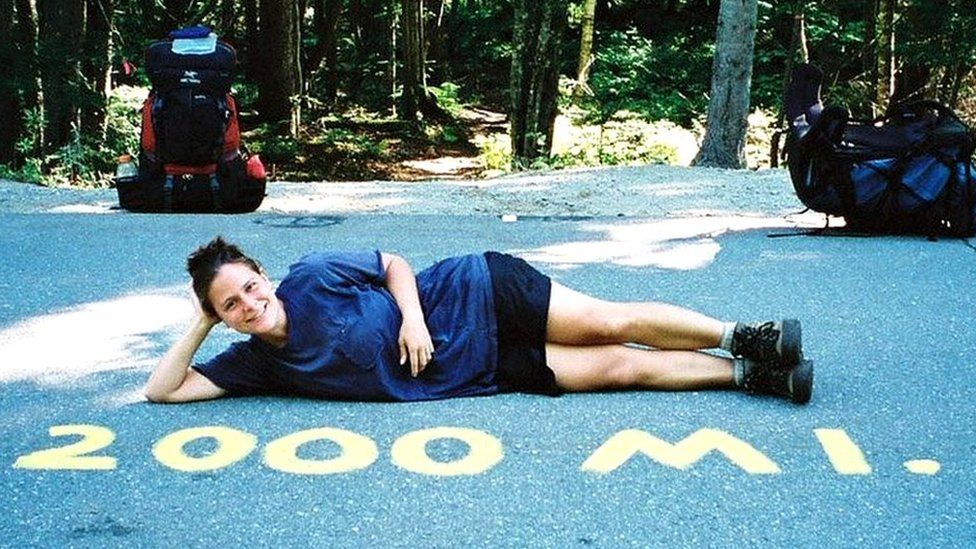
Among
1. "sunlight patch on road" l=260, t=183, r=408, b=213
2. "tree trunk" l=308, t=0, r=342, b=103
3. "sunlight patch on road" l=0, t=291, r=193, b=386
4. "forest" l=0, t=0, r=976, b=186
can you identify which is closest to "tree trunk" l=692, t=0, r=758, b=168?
"forest" l=0, t=0, r=976, b=186

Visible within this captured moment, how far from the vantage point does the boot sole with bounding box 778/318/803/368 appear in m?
3.79

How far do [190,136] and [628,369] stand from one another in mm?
5392

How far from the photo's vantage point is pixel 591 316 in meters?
3.91

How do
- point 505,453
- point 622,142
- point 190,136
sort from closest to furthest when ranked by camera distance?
point 505,453 < point 190,136 < point 622,142

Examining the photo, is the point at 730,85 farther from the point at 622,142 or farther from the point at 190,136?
the point at 622,142

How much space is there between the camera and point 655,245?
730 cm

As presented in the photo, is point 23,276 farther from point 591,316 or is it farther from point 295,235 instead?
point 591,316

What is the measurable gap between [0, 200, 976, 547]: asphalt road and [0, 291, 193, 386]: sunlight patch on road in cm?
2

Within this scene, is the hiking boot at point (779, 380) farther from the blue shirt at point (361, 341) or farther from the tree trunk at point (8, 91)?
the tree trunk at point (8, 91)

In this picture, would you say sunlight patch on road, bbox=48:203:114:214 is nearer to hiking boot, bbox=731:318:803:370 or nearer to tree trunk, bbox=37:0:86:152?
tree trunk, bbox=37:0:86:152

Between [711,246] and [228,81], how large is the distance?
4253mm

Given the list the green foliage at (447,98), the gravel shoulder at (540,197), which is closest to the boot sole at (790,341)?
the gravel shoulder at (540,197)

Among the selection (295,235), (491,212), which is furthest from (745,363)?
(491,212)

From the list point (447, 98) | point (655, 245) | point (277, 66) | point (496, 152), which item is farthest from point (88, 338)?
point (447, 98)
